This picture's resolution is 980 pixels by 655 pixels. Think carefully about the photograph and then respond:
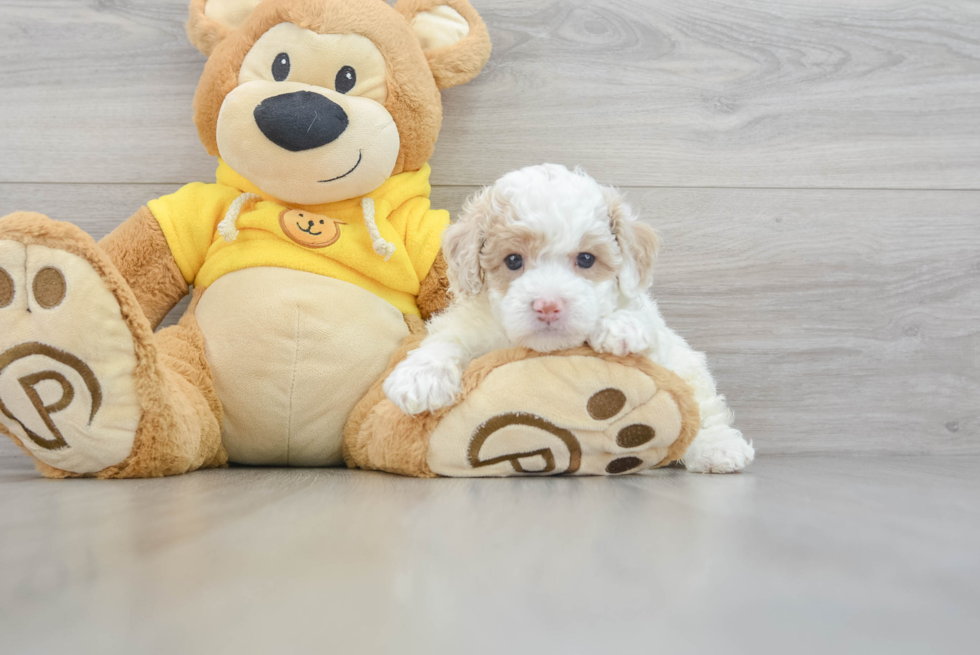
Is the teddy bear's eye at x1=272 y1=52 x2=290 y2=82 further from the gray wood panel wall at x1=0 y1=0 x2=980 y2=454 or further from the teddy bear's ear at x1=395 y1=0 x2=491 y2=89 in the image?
the gray wood panel wall at x1=0 y1=0 x2=980 y2=454

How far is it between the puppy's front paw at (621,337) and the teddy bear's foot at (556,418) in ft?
0.04

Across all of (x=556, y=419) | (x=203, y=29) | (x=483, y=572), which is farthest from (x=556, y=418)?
(x=203, y=29)

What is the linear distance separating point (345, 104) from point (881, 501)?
907 mm

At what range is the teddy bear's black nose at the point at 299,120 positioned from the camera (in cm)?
98

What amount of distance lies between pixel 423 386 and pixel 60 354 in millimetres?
442

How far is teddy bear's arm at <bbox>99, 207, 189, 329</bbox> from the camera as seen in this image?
1.12m

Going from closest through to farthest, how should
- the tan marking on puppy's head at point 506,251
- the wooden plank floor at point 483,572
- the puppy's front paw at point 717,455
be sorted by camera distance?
the wooden plank floor at point 483,572, the tan marking on puppy's head at point 506,251, the puppy's front paw at point 717,455

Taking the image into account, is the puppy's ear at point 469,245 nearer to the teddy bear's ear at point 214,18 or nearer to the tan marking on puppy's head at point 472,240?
the tan marking on puppy's head at point 472,240

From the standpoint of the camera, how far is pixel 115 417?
0.86 metres

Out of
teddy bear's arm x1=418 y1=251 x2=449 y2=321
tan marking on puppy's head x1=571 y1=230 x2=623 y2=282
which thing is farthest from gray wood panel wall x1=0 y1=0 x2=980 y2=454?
tan marking on puppy's head x1=571 y1=230 x2=623 y2=282

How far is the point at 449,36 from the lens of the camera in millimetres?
1182

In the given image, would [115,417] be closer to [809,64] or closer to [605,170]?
[605,170]

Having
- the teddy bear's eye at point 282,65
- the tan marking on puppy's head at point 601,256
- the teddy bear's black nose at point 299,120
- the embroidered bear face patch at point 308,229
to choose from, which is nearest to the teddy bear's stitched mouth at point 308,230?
the embroidered bear face patch at point 308,229

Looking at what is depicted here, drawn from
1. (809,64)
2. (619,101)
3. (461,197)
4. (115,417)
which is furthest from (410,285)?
(809,64)
